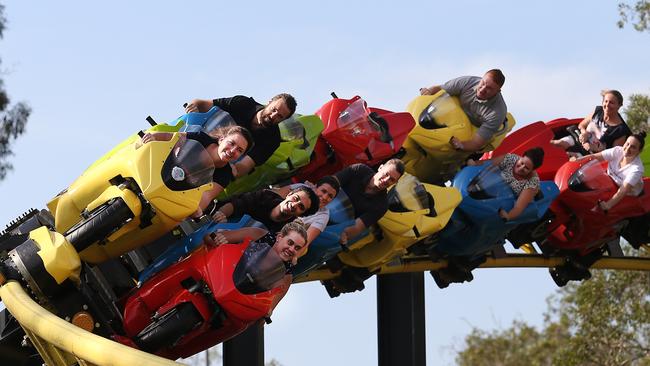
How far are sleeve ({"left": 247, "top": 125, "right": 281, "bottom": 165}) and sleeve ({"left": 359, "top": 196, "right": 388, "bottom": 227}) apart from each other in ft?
1.94

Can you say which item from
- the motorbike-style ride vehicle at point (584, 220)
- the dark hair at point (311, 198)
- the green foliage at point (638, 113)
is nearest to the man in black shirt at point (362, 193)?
the dark hair at point (311, 198)

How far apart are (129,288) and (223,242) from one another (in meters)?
0.47

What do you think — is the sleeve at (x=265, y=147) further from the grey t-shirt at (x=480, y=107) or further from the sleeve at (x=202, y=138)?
the grey t-shirt at (x=480, y=107)

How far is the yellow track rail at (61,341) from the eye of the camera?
5.10 meters

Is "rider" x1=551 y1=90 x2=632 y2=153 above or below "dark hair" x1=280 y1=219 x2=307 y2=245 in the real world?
below

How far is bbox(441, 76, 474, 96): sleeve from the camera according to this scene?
841 cm

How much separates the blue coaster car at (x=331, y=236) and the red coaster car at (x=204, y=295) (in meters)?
0.87

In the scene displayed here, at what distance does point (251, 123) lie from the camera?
22.6 ft

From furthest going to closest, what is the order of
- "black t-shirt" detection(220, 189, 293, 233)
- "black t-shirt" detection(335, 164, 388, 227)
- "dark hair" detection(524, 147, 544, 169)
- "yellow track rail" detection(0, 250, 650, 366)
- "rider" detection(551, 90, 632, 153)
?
"rider" detection(551, 90, 632, 153) < "dark hair" detection(524, 147, 544, 169) < "black t-shirt" detection(335, 164, 388, 227) < "black t-shirt" detection(220, 189, 293, 233) < "yellow track rail" detection(0, 250, 650, 366)

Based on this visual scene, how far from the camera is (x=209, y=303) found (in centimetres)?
611

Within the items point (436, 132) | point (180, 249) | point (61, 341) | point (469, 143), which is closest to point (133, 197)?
point (180, 249)

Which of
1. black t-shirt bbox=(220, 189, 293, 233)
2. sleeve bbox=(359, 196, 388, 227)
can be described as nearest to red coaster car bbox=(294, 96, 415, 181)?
sleeve bbox=(359, 196, 388, 227)

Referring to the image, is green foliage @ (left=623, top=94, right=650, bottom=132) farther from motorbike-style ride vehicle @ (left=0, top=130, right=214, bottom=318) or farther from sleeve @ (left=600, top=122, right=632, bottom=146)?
motorbike-style ride vehicle @ (left=0, top=130, right=214, bottom=318)

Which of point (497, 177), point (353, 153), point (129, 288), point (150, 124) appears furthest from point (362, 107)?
point (129, 288)
